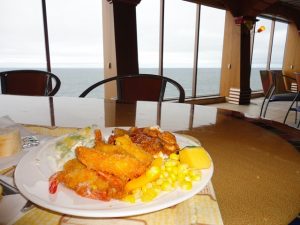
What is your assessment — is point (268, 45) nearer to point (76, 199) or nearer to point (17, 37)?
point (76, 199)

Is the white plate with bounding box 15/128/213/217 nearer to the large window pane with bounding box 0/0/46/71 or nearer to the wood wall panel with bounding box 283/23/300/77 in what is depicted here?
the wood wall panel with bounding box 283/23/300/77

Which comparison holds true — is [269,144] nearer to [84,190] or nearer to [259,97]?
[84,190]

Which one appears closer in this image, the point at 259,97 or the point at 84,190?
the point at 84,190

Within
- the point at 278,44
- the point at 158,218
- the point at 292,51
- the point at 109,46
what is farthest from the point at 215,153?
the point at 292,51

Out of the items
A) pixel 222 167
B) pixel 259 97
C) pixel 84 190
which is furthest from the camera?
pixel 259 97

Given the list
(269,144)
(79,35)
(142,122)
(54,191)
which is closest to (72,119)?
(142,122)

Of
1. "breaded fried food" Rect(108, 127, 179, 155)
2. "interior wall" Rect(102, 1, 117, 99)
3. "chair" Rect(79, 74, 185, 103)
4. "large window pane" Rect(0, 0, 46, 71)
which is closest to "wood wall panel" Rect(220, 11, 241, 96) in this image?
"interior wall" Rect(102, 1, 117, 99)
